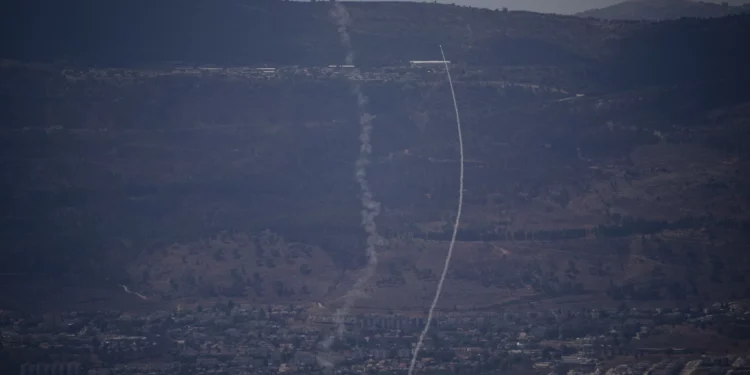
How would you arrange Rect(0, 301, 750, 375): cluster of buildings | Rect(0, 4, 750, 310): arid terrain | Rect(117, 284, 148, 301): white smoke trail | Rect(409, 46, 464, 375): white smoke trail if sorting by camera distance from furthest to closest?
Rect(0, 4, 750, 310): arid terrain
Rect(117, 284, 148, 301): white smoke trail
Rect(409, 46, 464, 375): white smoke trail
Rect(0, 301, 750, 375): cluster of buildings

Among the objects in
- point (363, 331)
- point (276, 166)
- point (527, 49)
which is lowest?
point (363, 331)

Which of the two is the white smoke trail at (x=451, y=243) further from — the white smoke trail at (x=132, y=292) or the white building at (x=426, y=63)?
the white smoke trail at (x=132, y=292)

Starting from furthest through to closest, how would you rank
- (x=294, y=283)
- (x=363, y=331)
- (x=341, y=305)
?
(x=294, y=283) < (x=341, y=305) < (x=363, y=331)

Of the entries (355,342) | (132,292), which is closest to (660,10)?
(132,292)

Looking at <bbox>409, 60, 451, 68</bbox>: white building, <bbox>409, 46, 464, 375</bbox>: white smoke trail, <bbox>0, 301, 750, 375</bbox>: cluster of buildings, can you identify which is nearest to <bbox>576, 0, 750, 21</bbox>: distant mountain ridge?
<bbox>409, 60, 451, 68</bbox>: white building

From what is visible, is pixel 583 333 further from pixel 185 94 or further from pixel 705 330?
pixel 185 94

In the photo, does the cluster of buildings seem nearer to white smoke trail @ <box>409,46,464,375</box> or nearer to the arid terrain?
white smoke trail @ <box>409,46,464,375</box>

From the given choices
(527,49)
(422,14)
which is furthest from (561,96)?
(422,14)
